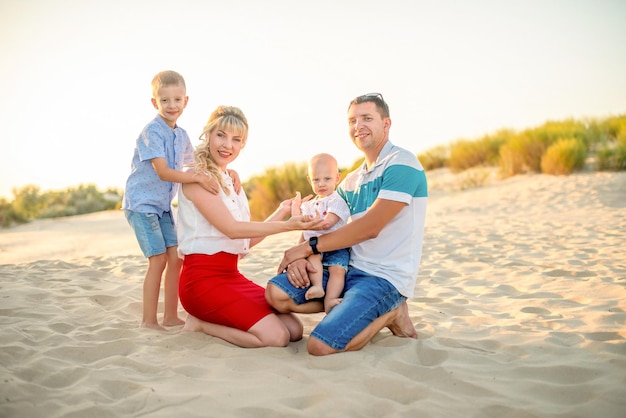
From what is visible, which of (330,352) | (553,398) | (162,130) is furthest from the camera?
(162,130)

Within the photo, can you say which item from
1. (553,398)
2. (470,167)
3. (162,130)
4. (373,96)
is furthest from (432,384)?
(470,167)

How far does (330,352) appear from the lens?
10.4ft

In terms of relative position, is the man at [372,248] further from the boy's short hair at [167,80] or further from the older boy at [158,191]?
the boy's short hair at [167,80]

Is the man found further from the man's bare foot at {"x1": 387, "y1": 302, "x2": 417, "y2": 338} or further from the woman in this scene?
the woman

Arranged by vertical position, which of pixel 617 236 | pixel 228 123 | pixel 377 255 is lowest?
pixel 617 236

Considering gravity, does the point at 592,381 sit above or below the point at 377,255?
below

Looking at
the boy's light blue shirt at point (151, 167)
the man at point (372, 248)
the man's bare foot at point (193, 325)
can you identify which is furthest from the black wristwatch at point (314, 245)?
the boy's light blue shirt at point (151, 167)

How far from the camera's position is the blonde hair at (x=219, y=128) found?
3.58 m

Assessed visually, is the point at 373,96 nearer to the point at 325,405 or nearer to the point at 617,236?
the point at 325,405

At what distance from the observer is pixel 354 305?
328 centimetres

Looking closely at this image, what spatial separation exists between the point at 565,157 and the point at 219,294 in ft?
→ 37.5

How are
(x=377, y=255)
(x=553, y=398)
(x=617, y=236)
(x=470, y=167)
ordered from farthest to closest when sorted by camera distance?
(x=470, y=167) < (x=617, y=236) < (x=377, y=255) < (x=553, y=398)

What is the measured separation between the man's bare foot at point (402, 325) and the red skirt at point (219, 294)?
87 cm

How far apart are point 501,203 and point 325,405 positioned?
31.7ft
